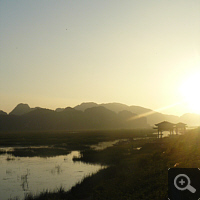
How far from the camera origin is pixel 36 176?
87.9 ft

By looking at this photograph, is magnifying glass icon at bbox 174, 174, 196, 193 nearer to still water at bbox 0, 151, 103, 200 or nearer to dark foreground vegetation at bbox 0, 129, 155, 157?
still water at bbox 0, 151, 103, 200

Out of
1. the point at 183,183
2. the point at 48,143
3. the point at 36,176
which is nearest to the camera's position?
the point at 183,183

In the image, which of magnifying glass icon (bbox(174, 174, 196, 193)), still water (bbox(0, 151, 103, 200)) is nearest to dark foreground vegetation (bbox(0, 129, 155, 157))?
still water (bbox(0, 151, 103, 200))

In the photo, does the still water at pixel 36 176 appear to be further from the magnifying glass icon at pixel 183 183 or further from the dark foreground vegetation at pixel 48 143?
the magnifying glass icon at pixel 183 183

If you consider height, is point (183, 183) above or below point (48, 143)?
above

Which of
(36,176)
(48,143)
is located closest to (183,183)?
(36,176)

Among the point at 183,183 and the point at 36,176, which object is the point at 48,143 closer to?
the point at 36,176

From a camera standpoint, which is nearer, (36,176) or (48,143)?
A: (36,176)

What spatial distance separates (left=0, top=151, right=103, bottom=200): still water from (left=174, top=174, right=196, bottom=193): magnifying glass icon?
18.2m

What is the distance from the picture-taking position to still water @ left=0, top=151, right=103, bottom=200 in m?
21.6

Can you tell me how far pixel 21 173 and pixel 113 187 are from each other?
15.0 meters

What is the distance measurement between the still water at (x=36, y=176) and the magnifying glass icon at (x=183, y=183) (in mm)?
18200

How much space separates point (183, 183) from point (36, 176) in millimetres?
25420

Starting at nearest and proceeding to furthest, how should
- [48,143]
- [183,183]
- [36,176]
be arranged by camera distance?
[183,183] → [36,176] → [48,143]
